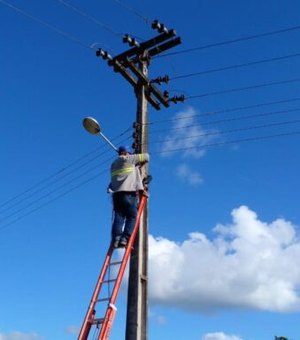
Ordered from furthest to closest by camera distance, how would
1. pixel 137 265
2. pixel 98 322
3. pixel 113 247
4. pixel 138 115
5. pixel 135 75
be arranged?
1. pixel 135 75
2. pixel 138 115
3. pixel 137 265
4. pixel 113 247
5. pixel 98 322

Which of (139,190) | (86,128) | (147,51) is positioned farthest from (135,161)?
(147,51)

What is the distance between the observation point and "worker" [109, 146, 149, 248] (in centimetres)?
830

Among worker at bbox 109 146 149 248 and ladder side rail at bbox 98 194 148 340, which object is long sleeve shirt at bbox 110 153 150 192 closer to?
worker at bbox 109 146 149 248

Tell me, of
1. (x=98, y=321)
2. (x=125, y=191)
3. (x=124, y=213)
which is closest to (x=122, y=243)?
(x=124, y=213)

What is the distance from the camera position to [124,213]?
848 centimetres

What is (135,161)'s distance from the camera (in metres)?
8.78

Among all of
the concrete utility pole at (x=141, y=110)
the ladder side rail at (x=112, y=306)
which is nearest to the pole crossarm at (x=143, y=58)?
the concrete utility pole at (x=141, y=110)

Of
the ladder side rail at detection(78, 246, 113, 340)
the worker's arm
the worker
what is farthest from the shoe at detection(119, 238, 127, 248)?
the worker's arm

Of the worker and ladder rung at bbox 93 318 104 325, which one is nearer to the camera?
ladder rung at bbox 93 318 104 325

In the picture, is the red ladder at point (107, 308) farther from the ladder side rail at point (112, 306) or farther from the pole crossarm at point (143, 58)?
the pole crossarm at point (143, 58)

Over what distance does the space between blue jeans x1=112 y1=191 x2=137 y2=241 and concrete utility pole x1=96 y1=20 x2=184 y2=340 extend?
55 cm

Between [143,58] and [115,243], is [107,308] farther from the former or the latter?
[143,58]

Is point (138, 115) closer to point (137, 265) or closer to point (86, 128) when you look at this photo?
point (86, 128)

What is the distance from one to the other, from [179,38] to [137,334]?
5704mm
